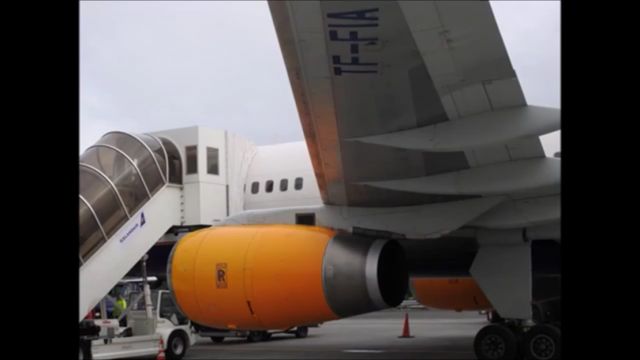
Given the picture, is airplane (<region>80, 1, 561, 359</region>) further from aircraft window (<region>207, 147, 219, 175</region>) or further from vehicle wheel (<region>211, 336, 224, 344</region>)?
vehicle wheel (<region>211, 336, 224, 344</region>)

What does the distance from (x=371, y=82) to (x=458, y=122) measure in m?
0.95

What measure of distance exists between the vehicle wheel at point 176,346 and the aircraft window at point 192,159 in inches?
126

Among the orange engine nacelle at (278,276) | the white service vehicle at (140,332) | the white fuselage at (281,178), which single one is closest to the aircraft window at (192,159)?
the white fuselage at (281,178)

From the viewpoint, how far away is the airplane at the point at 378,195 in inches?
230

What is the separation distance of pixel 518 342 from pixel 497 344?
283 millimetres

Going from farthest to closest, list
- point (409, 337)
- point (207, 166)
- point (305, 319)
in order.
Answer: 1. point (409, 337)
2. point (207, 166)
3. point (305, 319)

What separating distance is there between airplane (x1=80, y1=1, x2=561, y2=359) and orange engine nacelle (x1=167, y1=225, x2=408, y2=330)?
18 millimetres

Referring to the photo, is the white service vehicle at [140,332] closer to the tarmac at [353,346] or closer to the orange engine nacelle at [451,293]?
the tarmac at [353,346]

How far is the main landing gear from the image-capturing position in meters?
8.88
